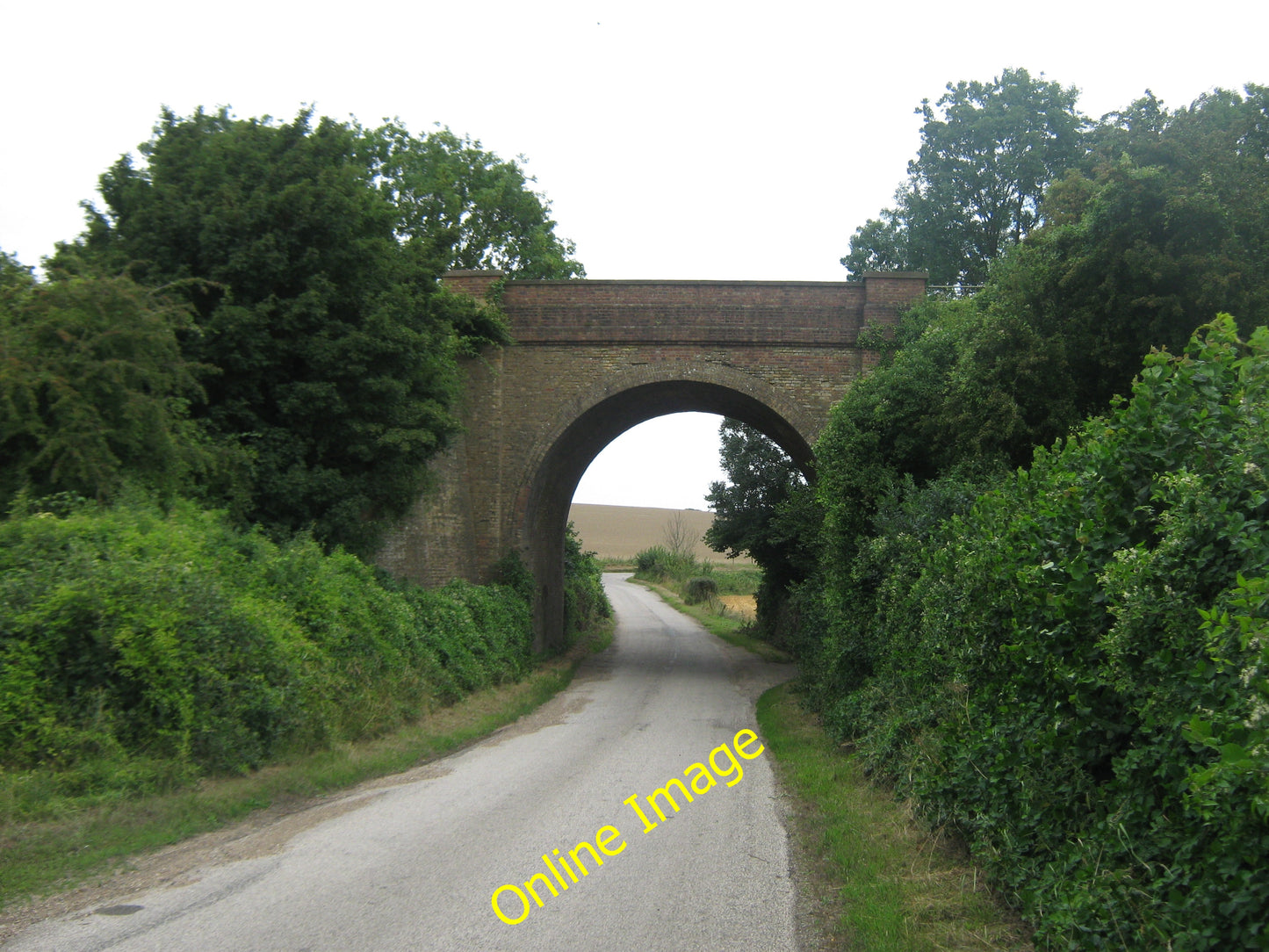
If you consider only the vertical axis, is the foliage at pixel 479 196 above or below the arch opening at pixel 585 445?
above

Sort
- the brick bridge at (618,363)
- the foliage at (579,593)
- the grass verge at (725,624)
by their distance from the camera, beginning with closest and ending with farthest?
the brick bridge at (618,363) < the grass verge at (725,624) < the foliage at (579,593)

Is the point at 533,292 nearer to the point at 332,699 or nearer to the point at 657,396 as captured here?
the point at 657,396

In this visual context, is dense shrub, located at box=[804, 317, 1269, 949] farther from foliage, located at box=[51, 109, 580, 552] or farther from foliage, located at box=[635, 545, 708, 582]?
foliage, located at box=[635, 545, 708, 582]

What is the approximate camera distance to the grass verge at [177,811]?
19.1 ft

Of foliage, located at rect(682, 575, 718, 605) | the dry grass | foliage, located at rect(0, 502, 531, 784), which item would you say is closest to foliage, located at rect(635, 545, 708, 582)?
foliage, located at rect(682, 575, 718, 605)

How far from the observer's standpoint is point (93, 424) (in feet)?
32.3

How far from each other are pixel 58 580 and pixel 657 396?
14.4 meters

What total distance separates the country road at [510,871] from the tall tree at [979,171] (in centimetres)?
2683

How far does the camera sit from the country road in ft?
16.2

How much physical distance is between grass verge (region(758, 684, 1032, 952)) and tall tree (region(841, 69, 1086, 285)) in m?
26.9

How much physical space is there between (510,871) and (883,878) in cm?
250

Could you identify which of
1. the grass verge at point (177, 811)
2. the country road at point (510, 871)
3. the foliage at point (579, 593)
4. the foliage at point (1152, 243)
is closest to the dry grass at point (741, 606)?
the foliage at point (579, 593)

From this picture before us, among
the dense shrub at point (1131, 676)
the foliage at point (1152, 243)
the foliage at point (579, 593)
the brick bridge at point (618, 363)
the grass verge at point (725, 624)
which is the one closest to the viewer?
the dense shrub at point (1131, 676)

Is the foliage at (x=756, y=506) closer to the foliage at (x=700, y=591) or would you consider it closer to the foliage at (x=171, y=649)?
the foliage at (x=700, y=591)
